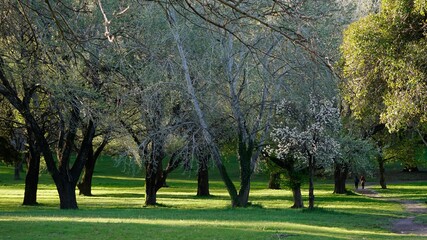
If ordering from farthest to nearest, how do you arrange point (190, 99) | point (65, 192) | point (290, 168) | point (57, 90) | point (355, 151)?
point (355, 151), point (290, 168), point (65, 192), point (190, 99), point (57, 90)

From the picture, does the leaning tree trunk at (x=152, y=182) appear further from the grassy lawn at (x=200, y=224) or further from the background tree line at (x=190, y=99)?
the grassy lawn at (x=200, y=224)

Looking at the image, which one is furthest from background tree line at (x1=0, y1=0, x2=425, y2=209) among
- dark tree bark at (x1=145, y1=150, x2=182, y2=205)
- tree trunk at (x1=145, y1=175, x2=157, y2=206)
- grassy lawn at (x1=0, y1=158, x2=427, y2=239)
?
grassy lawn at (x1=0, y1=158, x2=427, y2=239)

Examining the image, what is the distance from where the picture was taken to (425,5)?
60.6 ft

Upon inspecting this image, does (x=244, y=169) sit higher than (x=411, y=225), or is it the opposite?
(x=244, y=169)

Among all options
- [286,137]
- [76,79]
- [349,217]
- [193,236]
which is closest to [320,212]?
[349,217]

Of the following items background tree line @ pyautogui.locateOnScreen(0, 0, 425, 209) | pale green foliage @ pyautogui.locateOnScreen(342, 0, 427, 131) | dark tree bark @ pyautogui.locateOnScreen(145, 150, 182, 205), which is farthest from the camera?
dark tree bark @ pyautogui.locateOnScreen(145, 150, 182, 205)

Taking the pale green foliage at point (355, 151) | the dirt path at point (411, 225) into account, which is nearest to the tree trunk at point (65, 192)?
the dirt path at point (411, 225)

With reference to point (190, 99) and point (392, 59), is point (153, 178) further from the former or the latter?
point (392, 59)

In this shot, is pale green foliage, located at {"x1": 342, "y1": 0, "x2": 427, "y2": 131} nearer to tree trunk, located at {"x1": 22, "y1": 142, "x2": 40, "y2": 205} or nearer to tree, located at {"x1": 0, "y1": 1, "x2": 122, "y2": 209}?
tree, located at {"x1": 0, "y1": 1, "x2": 122, "y2": 209}

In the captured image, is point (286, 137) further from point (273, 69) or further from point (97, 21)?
point (97, 21)

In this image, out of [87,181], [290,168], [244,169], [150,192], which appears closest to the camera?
[244,169]

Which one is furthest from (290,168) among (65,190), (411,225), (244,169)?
(65,190)

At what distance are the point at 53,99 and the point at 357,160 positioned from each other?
1795 cm

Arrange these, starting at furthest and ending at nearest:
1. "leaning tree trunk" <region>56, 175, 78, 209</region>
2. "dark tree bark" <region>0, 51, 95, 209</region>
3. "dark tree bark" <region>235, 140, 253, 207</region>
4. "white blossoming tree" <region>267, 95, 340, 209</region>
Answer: "dark tree bark" <region>235, 140, 253, 207</region>, "white blossoming tree" <region>267, 95, 340, 209</region>, "leaning tree trunk" <region>56, 175, 78, 209</region>, "dark tree bark" <region>0, 51, 95, 209</region>
